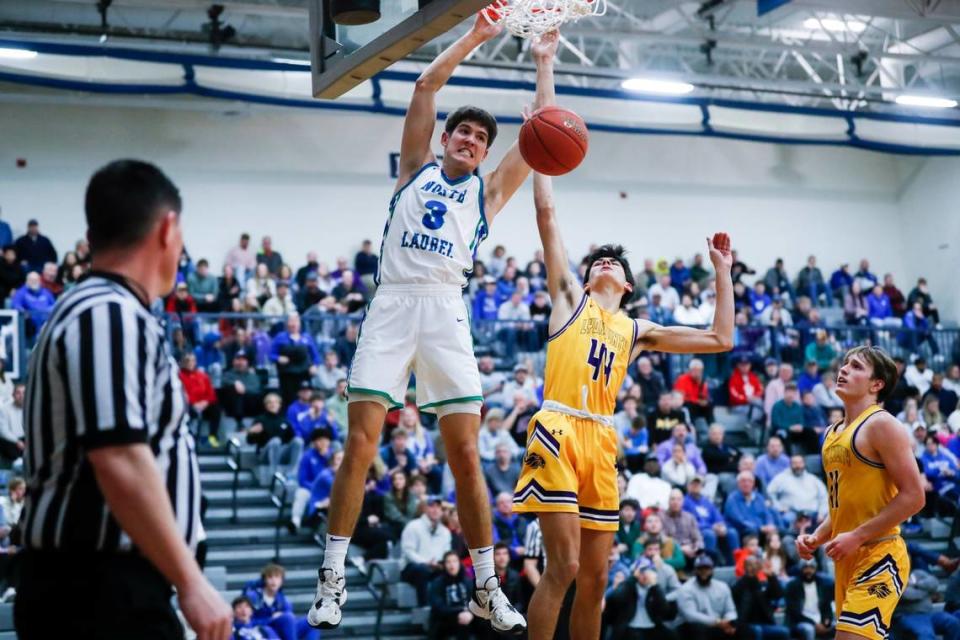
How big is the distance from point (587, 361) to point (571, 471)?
73 cm

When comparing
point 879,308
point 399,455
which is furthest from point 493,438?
point 879,308

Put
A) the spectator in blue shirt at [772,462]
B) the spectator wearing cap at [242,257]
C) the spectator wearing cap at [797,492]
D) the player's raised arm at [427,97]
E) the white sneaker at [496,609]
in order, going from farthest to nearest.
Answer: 1. the spectator wearing cap at [242,257]
2. the spectator in blue shirt at [772,462]
3. the spectator wearing cap at [797,492]
4. the player's raised arm at [427,97]
5. the white sneaker at [496,609]

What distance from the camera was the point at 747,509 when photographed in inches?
686

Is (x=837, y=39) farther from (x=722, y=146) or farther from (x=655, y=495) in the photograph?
(x=655, y=495)

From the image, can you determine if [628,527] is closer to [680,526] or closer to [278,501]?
[680,526]

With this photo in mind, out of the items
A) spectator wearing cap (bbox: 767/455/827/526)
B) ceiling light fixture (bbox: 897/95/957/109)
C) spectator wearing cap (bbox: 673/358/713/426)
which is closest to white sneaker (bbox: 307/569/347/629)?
spectator wearing cap (bbox: 767/455/827/526)

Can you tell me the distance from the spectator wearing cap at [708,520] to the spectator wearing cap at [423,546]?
3835 millimetres

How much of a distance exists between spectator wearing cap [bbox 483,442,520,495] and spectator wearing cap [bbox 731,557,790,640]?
125 inches

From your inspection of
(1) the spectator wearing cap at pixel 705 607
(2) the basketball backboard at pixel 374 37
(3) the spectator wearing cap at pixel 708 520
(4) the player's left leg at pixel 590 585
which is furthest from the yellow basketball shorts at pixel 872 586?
(3) the spectator wearing cap at pixel 708 520

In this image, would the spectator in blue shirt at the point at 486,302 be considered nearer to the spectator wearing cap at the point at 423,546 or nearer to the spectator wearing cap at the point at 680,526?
the spectator wearing cap at the point at 680,526

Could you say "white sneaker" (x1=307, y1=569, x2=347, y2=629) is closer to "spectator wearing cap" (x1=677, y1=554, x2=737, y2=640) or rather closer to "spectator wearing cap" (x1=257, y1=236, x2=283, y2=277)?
"spectator wearing cap" (x1=677, y1=554, x2=737, y2=640)

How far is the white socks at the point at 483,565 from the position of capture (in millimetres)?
7184

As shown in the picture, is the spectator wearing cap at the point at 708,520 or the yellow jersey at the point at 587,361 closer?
the yellow jersey at the point at 587,361

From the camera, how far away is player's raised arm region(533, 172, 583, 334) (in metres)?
7.82
